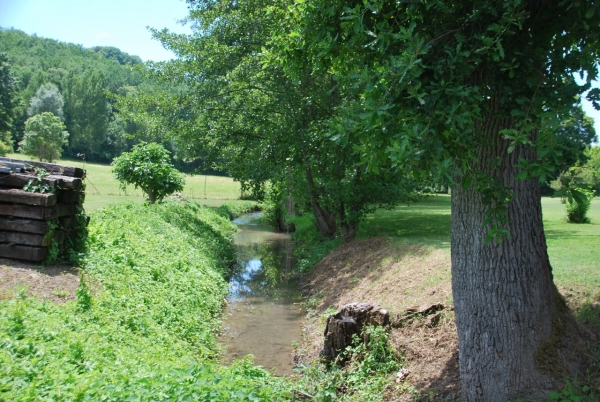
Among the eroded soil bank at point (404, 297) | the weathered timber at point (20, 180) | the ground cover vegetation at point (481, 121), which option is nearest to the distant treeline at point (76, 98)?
the eroded soil bank at point (404, 297)

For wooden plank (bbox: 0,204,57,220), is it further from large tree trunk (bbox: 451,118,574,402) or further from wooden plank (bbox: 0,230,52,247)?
large tree trunk (bbox: 451,118,574,402)

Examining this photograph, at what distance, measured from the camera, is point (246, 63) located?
14859 millimetres

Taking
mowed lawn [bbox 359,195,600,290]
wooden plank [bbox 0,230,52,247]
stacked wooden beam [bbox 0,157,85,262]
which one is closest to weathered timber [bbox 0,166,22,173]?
stacked wooden beam [bbox 0,157,85,262]

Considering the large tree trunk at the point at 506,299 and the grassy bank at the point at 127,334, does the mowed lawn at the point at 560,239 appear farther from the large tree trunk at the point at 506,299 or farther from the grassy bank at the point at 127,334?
the grassy bank at the point at 127,334

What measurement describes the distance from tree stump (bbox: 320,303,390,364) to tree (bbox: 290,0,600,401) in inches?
93.4

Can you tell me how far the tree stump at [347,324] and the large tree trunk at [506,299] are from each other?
96.3 inches

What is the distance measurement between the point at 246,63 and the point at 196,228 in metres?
6.75

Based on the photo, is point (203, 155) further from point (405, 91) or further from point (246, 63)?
point (405, 91)

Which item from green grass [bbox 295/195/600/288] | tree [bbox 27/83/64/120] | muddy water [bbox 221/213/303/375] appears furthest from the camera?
tree [bbox 27/83/64/120]

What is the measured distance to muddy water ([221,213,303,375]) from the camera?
925cm

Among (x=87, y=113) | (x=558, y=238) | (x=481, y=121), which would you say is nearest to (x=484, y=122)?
(x=481, y=121)

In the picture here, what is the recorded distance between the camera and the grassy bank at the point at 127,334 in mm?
4523

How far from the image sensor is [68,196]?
8.49m

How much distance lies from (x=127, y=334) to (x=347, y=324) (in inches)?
126
